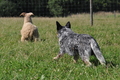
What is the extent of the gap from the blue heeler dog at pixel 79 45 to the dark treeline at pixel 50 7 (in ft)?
119

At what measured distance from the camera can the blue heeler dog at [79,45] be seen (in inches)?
182

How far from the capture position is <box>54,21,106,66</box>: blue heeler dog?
463 cm

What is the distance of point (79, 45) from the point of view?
15.9ft

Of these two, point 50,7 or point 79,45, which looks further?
point 50,7

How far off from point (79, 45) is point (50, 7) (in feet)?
164

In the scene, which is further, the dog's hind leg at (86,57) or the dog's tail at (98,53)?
the dog's hind leg at (86,57)

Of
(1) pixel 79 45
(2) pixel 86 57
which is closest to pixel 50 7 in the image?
(1) pixel 79 45

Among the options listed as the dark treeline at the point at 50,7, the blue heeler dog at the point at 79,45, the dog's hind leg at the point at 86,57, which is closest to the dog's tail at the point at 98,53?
the blue heeler dog at the point at 79,45

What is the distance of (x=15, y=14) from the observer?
4225 cm

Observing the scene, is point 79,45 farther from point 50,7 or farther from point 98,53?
point 50,7

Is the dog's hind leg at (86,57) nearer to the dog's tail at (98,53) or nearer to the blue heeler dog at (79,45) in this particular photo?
the blue heeler dog at (79,45)

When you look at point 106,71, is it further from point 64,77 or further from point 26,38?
point 26,38

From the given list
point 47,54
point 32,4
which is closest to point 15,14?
point 32,4

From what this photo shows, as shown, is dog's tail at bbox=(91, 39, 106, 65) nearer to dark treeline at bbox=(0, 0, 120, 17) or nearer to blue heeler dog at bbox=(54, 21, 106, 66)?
blue heeler dog at bbox=(54, 21, 106, 66)
